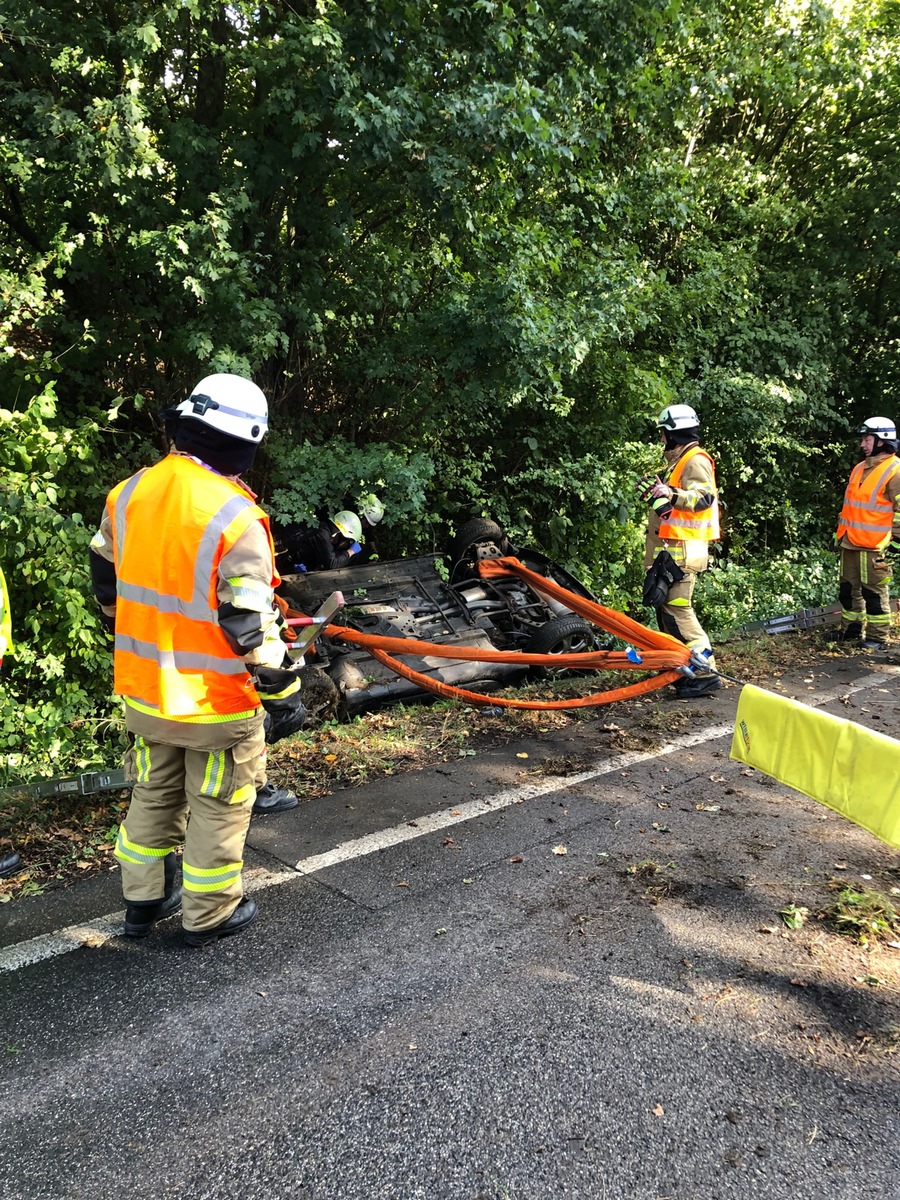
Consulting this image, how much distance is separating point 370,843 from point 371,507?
3397mm

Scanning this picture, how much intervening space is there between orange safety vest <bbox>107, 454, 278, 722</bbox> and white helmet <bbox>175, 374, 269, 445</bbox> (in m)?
0.17

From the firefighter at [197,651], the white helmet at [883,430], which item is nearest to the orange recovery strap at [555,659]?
the firefighter at [197,651]

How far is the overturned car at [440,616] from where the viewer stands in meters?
5.61

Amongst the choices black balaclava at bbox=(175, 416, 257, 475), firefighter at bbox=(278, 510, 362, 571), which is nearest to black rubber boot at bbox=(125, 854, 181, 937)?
black balaclava at bbox=(175, 416, 257, 475)

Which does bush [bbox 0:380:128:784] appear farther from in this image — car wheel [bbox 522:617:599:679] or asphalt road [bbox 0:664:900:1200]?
car wheel [bbox 522:617:599:679]

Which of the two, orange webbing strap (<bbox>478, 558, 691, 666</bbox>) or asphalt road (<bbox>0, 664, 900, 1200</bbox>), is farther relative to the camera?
orange webbing strap (<bbox>478, 558, 691, 666</bbox>)

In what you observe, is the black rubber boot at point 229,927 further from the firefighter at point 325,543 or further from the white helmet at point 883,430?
the white helmet at point 883,430

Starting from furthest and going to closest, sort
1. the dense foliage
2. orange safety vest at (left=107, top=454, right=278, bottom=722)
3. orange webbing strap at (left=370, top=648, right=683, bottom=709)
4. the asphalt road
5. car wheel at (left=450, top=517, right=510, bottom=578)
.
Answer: car wheel at (left=450, top=517, right=510, bottom=578) → orange webbing strap at (left=370, top=648, right=683, bottom=709) → the dense foliage → orange safety vest at (left=107, top=454, right=278, bottom=722) → the asphalt road

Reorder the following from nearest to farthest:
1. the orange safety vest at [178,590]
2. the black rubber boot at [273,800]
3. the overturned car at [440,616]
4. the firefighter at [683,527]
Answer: the orange safety vest at [178,590] → the black rubber boot at [273,800] → the overturned car at [440,616] → the firefighter at [683,527]

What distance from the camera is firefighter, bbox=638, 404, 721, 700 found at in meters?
6.26

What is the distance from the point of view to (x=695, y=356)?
1050 centimetres

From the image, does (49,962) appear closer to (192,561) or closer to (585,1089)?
(192,561)

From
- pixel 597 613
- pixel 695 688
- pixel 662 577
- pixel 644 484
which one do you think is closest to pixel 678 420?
pixel 662 577

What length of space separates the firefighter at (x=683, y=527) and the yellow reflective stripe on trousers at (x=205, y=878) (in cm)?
421
